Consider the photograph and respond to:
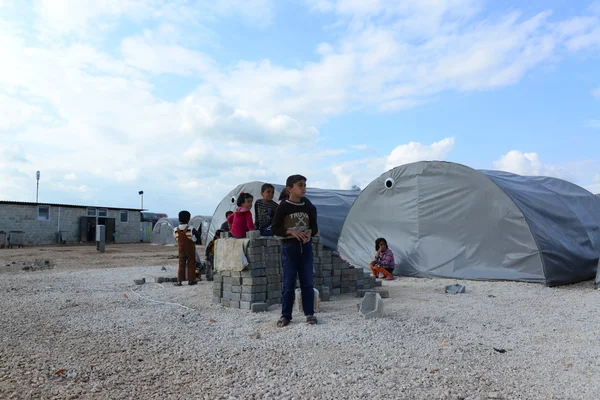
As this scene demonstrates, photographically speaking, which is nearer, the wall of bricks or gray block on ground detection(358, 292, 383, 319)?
gray block on ground detection(358, 292, 383, 319)

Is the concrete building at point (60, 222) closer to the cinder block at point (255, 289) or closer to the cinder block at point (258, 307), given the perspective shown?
the cinder block at point (255, 289)

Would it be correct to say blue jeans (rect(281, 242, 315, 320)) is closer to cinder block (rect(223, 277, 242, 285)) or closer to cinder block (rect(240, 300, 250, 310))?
cinder block (rect(240, 300, 250, 310))

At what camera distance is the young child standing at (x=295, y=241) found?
543 centimetres

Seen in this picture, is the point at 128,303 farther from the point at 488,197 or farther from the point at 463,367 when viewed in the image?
the point at 488,197

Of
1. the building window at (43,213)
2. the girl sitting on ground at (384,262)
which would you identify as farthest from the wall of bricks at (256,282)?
the building window at (43,213)

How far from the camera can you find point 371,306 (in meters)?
6.13

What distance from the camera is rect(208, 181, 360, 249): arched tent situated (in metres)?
15.5

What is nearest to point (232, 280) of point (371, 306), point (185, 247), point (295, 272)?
point (295, 272)

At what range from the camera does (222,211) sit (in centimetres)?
1792

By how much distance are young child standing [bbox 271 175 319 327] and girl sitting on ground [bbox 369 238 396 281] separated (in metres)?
5.27

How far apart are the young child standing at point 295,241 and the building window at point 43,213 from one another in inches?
1088

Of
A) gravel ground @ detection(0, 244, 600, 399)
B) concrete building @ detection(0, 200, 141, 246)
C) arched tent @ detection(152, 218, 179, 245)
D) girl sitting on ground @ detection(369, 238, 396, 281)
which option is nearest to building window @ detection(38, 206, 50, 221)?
concrete building @ detection(0, 200, 141, 246)

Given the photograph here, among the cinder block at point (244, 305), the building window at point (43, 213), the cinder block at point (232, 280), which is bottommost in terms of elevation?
the cinder block at point (244, 305)

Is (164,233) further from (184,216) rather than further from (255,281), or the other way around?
(255,281)
